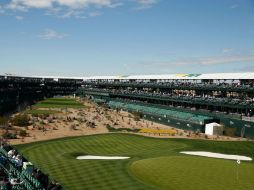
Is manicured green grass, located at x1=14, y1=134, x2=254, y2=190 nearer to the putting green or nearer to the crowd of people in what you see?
the putting green

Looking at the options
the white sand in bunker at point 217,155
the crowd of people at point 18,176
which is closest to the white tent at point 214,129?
the white sand in bunker at point 217,155

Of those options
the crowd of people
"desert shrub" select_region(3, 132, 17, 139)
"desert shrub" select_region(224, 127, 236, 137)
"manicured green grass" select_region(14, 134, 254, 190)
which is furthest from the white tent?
the crowd of people

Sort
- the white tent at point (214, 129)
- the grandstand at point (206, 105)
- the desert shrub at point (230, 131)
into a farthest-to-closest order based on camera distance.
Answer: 1. the grandstand at point (206, 105)
2. the white tent at point (214, 129)
3. the desert shrub at point (230, 131)

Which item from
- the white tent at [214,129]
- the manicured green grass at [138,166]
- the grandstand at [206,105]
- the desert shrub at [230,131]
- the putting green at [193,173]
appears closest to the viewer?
the putting green at [193,173]

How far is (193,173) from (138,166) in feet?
23.6

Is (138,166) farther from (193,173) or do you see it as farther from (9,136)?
(9,136)

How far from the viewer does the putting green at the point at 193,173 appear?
1614 inches

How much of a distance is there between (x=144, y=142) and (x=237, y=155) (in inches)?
698

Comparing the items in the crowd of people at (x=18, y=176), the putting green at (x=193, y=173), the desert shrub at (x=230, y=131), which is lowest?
the desert shrub at (x=230, y=131)

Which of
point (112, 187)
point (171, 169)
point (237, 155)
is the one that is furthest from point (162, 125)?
point (112, 187)

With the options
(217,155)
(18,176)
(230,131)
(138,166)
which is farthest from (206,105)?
(18,176)

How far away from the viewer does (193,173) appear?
4559cm

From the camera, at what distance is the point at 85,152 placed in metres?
61.7

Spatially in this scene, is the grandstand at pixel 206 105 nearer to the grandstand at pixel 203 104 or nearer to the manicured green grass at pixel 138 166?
the grandstand at pixel 203 104
